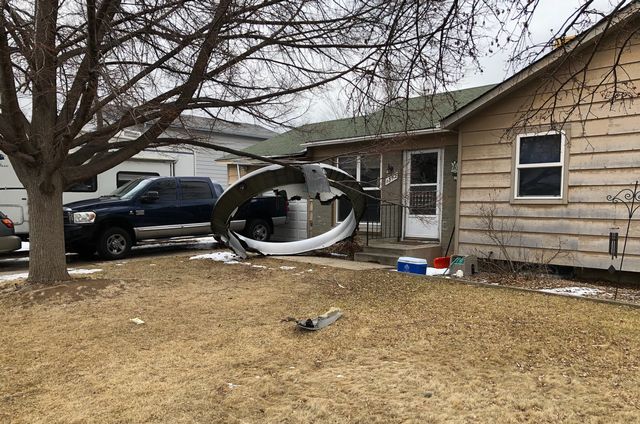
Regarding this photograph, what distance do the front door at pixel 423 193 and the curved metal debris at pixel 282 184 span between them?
1.18 meters

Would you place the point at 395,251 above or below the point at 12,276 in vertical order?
above

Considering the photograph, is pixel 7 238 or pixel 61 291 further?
pixel 7 238

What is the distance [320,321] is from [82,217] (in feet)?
24.5

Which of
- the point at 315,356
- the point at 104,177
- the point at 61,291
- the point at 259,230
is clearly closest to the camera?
the point at 315,356

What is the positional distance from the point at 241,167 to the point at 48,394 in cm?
1279

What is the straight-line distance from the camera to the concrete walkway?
29.3 ft

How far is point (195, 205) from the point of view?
12.2 meters

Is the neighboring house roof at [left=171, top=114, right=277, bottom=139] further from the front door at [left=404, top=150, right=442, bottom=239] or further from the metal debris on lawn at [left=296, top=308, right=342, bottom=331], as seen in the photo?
the metal debris on lawn at [left=296, top=308, right=342, bottom=331]

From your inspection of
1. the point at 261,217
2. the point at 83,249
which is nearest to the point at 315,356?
the point at 83,249

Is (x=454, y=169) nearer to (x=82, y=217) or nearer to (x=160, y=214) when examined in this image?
(x=160, y=214)

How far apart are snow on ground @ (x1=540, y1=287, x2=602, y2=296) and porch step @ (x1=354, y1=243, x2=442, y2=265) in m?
2.91

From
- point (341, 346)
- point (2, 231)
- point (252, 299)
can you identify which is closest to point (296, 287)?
point (252, 299)

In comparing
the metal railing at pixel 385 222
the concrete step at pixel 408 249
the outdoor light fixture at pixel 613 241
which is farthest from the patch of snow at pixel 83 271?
the outdoor light fixture at pixel 613 241

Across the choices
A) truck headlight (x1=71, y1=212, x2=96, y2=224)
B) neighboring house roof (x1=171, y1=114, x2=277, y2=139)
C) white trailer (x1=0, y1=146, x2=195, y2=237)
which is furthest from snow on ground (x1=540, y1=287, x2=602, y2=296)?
truck headlight (x1=71, y1=212, x2=96, y2=224)
